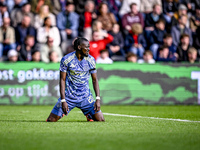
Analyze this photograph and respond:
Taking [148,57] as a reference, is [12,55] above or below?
above

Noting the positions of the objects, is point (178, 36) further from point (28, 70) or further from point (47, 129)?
point (47, 129)

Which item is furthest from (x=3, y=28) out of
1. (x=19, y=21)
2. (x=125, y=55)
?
(x=125, y=55)

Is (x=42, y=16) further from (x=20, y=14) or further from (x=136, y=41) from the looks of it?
(x=136, y=41)

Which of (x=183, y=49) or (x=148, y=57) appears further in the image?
(x=183, y=49)

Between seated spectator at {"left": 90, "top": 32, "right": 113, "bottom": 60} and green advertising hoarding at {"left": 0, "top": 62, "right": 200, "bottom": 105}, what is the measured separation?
1113 millimetres

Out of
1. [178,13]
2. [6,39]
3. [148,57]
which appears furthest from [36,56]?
[178,13]

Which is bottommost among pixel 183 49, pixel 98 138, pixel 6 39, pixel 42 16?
pixel 98 138

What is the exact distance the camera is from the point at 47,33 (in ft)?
55.1

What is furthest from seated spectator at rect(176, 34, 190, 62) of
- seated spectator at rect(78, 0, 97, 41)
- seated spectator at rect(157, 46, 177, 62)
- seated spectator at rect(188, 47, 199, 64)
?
seated spectator at rect(78, 0, 97, 41)

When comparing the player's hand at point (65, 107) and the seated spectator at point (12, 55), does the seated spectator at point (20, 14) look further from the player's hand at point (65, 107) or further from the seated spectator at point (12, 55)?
the player's hand at point (65, 107)

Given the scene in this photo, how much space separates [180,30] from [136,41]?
2.26 meters

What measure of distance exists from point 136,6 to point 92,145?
44.5 feet

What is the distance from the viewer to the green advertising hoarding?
49.4ft

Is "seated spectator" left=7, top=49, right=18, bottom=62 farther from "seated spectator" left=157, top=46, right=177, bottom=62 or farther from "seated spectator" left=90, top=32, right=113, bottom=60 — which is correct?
"seated spectator" left=157, top=46, right=177, bottom=62
